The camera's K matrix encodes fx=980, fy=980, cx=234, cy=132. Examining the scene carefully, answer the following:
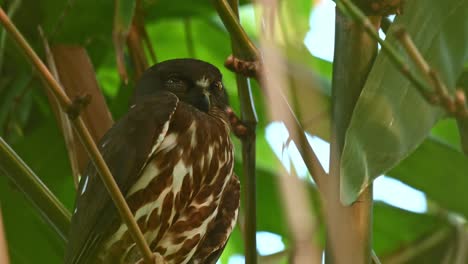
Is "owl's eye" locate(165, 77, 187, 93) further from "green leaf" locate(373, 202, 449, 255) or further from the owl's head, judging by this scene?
"green leaf" locate(373, 202, 449, 255)

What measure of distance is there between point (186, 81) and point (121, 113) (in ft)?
0.82

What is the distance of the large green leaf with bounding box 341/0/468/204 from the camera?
1214 millimetres

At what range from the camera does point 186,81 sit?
2473 millimetres

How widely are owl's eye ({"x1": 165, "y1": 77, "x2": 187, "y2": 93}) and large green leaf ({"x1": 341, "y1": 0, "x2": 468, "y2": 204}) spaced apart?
3.77 ft

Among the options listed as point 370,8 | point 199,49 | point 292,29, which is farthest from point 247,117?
point 199,49

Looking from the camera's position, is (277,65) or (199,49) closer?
(277,65)

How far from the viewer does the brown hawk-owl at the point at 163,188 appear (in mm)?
1977

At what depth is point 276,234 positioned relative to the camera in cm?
248

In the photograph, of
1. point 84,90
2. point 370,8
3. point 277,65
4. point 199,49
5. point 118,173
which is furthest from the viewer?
point 199,49

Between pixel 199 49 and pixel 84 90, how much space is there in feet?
2.02

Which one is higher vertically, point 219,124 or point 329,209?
point 329,209

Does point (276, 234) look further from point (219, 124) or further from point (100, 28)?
point (100, 28)

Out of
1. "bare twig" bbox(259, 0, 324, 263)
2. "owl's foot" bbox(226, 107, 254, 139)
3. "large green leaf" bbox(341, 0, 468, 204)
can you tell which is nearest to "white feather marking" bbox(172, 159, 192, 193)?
"owl's foot" bbox(226, 107, 254, 139)

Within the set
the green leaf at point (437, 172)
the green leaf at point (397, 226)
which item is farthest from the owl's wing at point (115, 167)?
the green leaf at point (397, 226)
